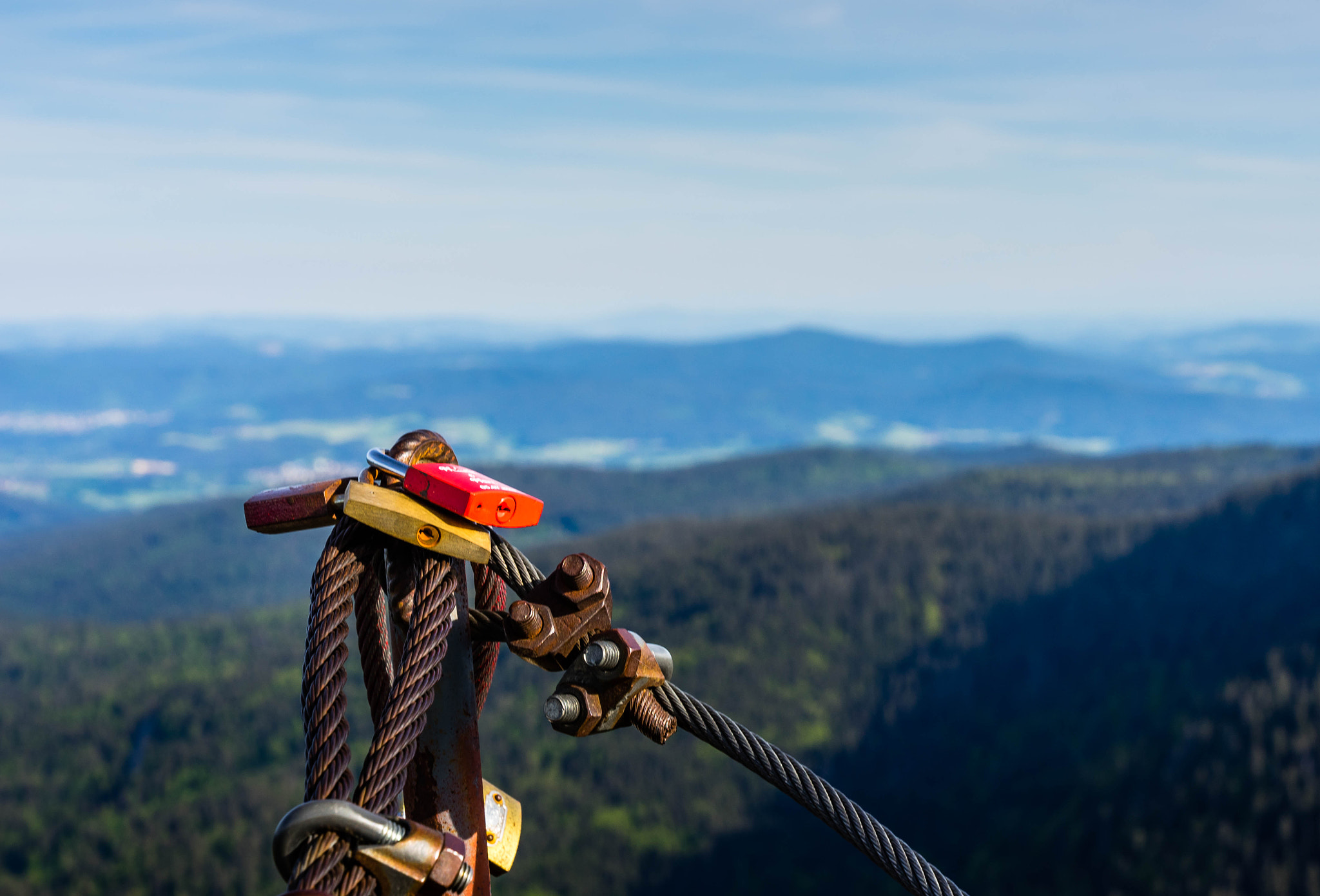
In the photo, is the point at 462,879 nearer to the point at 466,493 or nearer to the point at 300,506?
the point at 466,493

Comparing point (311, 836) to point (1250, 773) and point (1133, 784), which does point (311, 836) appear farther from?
point (1133, 784)

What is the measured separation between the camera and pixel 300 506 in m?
4.49

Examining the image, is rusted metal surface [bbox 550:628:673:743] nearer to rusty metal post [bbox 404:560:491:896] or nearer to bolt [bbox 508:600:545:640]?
bolt [bbox 508:600:545:640]

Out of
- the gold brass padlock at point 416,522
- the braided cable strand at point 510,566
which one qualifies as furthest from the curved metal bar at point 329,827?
the braided cable strand at point 510,566

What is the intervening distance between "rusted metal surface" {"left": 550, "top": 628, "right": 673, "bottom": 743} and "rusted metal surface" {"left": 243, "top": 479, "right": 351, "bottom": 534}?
3.74ft

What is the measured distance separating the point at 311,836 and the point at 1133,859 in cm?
19282

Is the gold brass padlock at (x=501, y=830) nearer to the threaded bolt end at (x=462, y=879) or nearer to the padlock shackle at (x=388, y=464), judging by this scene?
the threaded bolt end at (x=462, y=879)

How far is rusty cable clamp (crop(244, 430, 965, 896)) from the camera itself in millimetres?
3812

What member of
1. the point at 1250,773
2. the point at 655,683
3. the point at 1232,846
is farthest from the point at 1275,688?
the point at 655,683

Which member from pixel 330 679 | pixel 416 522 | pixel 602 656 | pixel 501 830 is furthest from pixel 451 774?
pixel 416 522

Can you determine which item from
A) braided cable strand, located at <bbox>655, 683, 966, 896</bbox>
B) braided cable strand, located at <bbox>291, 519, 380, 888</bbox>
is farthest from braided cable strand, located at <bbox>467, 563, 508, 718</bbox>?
braided cable strand, located at <bbox>655, 683, 966, 896</bbox>

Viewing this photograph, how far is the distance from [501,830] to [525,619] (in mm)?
907

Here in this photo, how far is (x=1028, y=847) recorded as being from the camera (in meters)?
198

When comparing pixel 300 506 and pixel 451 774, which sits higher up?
pixel 300 506
